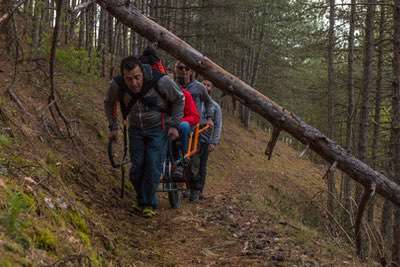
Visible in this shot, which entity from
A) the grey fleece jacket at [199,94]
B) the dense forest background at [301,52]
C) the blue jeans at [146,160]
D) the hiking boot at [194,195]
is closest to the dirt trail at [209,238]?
the hiking boot at [194,195]

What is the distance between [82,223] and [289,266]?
7.34 ft

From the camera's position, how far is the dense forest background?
8477 mm

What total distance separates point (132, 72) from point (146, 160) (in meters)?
1.33

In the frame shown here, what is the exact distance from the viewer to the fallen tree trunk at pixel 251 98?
664 centimetres

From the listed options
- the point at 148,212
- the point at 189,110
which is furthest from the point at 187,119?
the point at 148,212

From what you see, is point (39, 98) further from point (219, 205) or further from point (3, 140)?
point (3, 140)

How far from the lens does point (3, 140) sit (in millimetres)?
5090

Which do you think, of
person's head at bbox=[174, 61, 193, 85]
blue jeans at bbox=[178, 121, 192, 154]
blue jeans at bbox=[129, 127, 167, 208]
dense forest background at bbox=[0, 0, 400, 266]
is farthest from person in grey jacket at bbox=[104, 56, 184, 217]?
person's head at bbox=[174, 61, 193, 85]

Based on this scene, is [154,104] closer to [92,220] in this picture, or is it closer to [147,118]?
[147,118]

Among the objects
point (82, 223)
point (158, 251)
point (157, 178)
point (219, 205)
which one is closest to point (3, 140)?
point (82, 223)

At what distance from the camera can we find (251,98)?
670cm

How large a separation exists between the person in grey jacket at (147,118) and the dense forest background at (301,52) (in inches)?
37.0

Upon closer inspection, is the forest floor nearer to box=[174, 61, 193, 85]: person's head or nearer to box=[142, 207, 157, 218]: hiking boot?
box=[142, 207, 157, 218]: hiking boot

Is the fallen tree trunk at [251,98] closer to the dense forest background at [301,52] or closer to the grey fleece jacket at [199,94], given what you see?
the dense forest background at [301,52]
